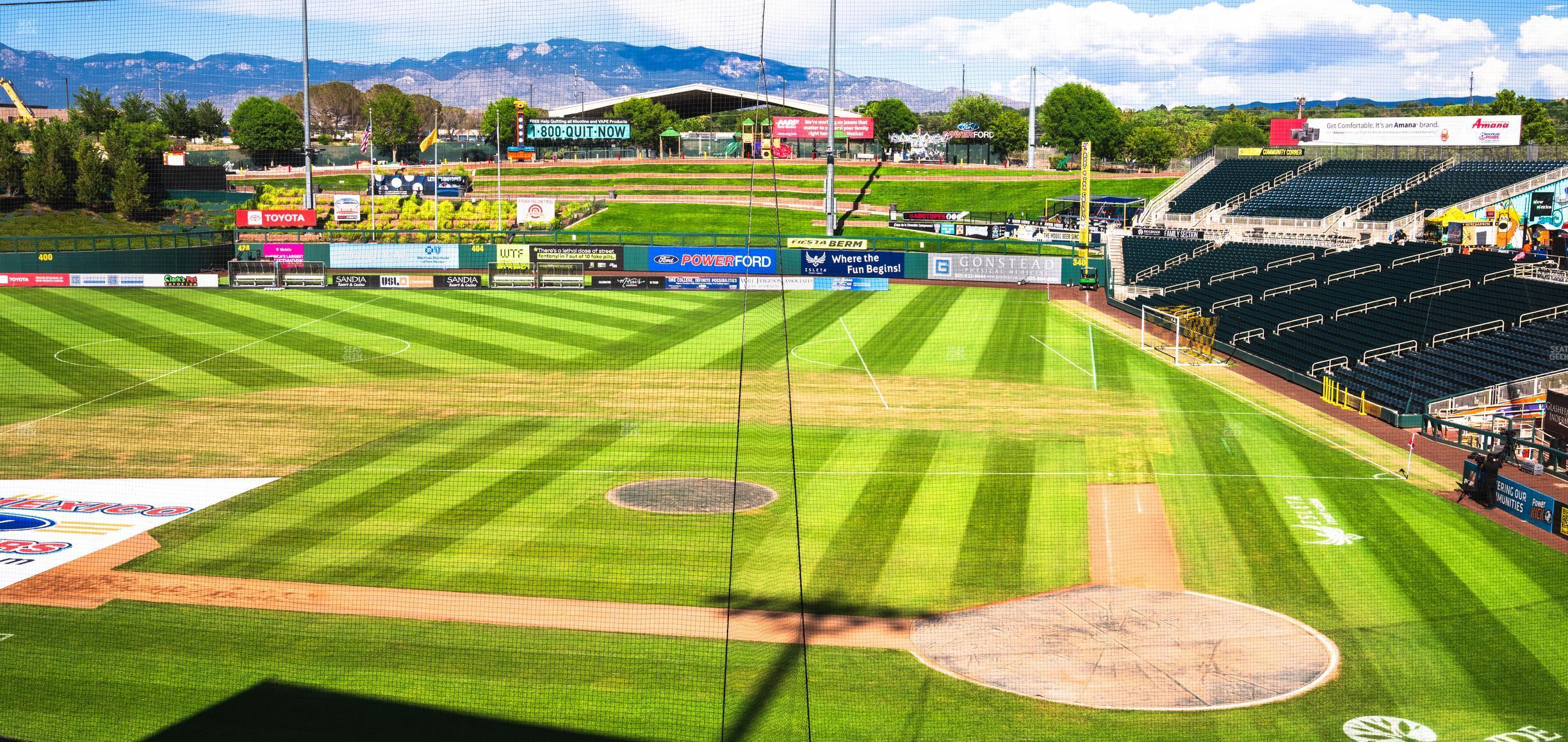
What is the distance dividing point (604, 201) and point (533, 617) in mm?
70097

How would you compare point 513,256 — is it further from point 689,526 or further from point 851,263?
point 689,526

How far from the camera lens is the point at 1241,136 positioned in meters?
109

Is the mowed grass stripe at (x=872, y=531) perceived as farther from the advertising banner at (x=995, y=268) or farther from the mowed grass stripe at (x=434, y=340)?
the advertising banner at (x=995, y=268)

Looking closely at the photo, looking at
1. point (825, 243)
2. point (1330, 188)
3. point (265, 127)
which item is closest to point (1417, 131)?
point (1330, 188)

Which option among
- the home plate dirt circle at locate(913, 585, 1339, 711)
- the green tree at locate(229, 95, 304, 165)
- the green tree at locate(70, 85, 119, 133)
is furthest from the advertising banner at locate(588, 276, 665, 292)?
the green tree at locate(70, 85, 119, 133)

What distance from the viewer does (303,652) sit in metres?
14.8

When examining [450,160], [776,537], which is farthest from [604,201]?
[776,537]

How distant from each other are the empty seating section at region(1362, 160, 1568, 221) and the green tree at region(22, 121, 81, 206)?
217 ft

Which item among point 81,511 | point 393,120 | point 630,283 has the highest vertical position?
point 393,120

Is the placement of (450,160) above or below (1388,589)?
above

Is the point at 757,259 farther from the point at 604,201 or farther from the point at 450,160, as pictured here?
the point at 450,160

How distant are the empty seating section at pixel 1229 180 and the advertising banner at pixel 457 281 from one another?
37.7 m

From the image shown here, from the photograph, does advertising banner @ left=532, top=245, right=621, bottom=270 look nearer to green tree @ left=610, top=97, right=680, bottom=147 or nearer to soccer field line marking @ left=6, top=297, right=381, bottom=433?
soccer field line marking @ left=6, top=297, right=381, bottom=433

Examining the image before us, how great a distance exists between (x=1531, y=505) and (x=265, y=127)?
83.3 meters
